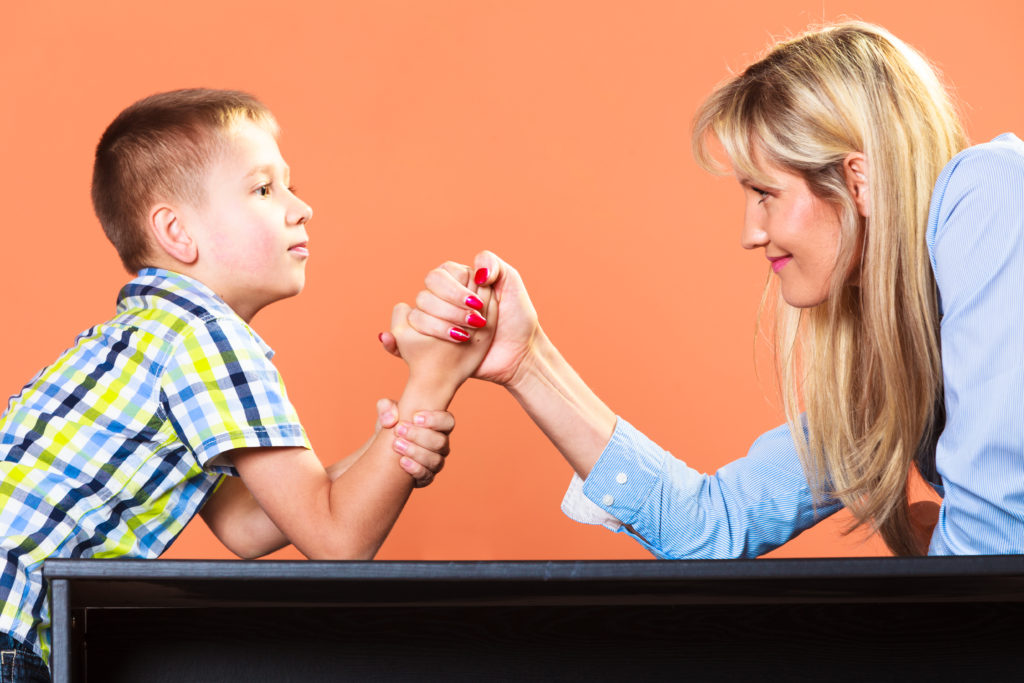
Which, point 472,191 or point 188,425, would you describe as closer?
point 188,425

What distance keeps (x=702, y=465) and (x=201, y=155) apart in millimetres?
1503

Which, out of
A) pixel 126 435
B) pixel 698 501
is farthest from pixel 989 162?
pixel 126 435

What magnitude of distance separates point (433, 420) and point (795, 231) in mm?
517

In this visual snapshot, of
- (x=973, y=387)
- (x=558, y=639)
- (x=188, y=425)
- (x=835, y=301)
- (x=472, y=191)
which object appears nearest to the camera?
(x=558, y=639)

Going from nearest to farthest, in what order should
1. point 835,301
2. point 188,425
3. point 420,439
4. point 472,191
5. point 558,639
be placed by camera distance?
point 558,639, point 188,425, point 420,439, point 835,301, point 472,191

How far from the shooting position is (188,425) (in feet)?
3.76

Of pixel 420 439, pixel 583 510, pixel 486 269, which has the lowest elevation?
pixel 583 510

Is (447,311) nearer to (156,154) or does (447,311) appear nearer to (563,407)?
(563,407)

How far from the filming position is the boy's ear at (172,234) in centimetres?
137

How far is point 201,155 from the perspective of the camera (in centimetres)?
139

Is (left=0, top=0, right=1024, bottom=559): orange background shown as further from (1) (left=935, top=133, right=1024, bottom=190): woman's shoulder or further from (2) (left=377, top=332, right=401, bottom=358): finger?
(1) (left=935, top=133, right=1024, bottom=190): woman's shoulder

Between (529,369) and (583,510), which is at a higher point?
(529,369)

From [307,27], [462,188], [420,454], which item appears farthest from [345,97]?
[420,454]

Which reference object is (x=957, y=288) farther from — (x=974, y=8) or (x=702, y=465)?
(x=974, y=8)
